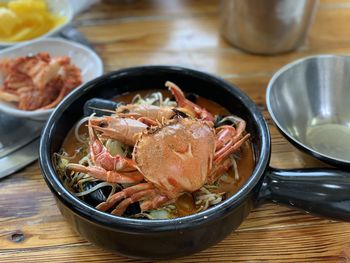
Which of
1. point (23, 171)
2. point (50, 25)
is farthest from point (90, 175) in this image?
point (50, 25)

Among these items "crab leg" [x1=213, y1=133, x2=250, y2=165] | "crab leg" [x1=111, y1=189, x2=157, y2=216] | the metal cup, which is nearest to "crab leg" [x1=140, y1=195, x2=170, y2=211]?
"crab leg" [x1=111, y1=189, x2=157, y2=216]

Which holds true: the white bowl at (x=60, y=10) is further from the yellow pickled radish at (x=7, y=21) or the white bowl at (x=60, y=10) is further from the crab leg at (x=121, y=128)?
the crab leg at (x=121, y=128)

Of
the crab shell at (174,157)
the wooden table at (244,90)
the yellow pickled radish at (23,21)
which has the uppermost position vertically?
the yellow pickled radish at (23,21)

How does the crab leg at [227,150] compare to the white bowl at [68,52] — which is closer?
the crab leg at [227,150]

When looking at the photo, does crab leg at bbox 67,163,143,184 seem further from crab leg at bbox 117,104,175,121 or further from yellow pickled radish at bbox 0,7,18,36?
yellow pickled radish at bbox 0,7,18,36

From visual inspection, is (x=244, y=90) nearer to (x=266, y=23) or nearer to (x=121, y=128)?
(x=266, y=23)

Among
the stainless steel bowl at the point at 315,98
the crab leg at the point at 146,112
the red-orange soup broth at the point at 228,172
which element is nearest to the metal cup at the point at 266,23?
the stainless steel bowl at the point at 315,98
